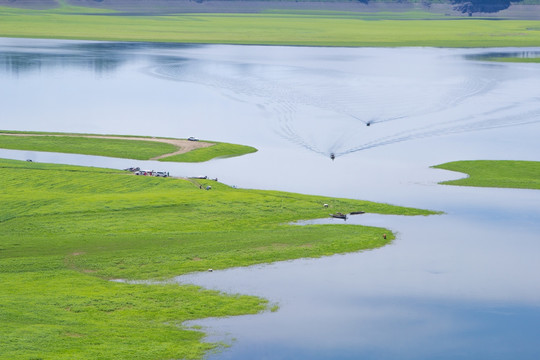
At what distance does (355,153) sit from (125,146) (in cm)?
2201

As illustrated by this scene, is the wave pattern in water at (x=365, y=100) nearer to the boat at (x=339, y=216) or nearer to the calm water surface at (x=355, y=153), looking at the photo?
the calm water surface at (x=355, y=153)

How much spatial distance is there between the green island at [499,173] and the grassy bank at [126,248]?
38.4ft

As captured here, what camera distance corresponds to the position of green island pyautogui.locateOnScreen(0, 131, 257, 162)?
81625mm

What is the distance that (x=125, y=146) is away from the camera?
84.8 meters

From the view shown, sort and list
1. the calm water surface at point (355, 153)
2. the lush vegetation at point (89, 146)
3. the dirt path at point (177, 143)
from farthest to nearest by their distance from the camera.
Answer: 1. the lush vegetation at point (89, 146)
2. the dirt path at point (177, 143)
3. the calm water surface at point (355, 153)

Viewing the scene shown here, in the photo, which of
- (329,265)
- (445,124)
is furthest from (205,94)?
(329,265)

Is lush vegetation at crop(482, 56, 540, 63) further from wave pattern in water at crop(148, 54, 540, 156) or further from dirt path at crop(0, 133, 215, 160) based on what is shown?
dirt path at crop(0, 133, 215, 160)

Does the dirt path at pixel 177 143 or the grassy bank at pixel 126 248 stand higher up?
the dirt path at pixel 177 143

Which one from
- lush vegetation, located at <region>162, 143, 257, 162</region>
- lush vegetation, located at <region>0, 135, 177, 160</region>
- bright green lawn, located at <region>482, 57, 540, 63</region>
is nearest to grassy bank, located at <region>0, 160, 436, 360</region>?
lush vegetation, located at <region>0, 135, 177, 160</region>

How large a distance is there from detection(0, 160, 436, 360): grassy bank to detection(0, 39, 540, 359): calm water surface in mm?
2019

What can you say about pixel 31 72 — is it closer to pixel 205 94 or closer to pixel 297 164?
pixel 205 94

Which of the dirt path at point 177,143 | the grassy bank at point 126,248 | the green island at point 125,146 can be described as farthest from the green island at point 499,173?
the dirt path at point 177,143

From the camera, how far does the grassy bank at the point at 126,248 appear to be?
39.8 m

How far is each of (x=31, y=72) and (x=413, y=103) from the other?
64982 millimetres
